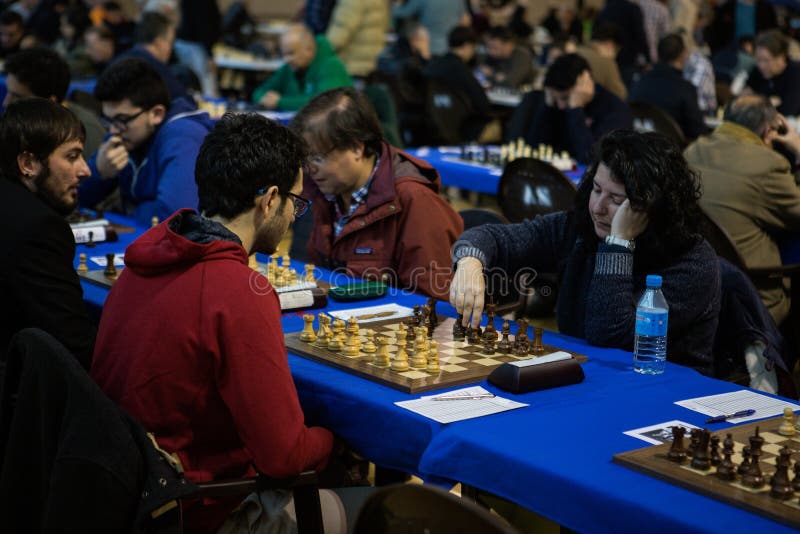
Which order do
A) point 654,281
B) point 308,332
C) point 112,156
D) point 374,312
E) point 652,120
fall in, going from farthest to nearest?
point 652,120 → point 112,156 → point 374,312 → point 308,332 → point 654,281

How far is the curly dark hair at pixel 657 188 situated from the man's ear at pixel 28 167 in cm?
165

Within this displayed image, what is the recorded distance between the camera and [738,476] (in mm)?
1776

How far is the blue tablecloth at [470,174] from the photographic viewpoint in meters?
5.55

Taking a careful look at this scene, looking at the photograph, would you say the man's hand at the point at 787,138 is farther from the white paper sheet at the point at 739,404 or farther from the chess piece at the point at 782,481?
the chess piece at the point at 782,481

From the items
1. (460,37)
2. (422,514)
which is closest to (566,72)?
(460,37)

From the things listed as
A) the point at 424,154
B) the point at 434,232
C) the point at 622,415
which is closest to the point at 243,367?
the point at 622,415

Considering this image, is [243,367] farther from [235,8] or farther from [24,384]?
[235,8]

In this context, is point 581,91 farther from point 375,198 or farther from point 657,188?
point 657,188

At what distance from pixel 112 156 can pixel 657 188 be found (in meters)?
2.49

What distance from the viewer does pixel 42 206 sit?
2.70 m

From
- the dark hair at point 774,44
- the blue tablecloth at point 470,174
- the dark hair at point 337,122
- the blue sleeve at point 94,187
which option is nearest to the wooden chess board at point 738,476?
the dark hair at point 337,122

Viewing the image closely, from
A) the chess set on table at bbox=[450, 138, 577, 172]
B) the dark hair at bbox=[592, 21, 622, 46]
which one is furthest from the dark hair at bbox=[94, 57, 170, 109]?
the dark hair at bbox=[592, 21, 622, 46]

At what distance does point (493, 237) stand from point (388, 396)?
976mm

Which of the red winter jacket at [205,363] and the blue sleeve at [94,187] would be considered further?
the blue sleeve at [94,187]
